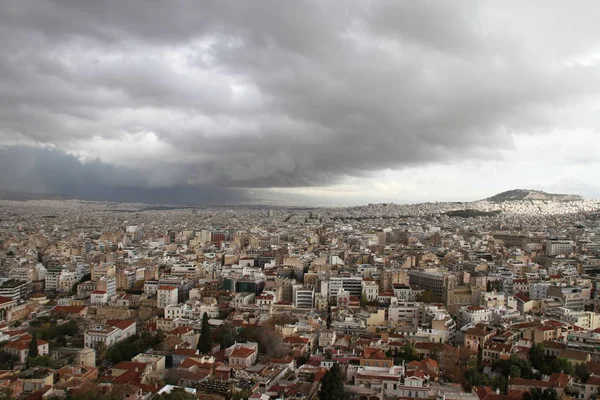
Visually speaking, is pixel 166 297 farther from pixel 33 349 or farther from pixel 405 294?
pixel 405 294

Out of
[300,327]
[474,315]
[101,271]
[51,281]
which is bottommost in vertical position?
[51,281]

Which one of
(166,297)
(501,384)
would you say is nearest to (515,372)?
(501,384)

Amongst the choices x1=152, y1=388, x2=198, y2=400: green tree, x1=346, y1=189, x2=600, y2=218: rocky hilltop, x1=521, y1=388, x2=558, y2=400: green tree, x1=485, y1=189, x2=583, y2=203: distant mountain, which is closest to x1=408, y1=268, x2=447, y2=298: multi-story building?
x1=521, y1=388, x2=558, y2=400: green tree

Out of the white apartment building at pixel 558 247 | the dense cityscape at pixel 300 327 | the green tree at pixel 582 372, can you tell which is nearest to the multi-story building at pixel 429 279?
the dense cityscape at pixel 300 327

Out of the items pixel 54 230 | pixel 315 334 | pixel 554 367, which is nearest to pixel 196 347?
pixel 315 334

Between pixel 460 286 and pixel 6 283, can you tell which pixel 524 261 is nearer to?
pixel 460 286

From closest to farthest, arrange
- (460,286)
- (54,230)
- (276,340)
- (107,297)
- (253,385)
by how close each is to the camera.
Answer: (253,385), (276,340), (107,297), (460,286), (54,230)
